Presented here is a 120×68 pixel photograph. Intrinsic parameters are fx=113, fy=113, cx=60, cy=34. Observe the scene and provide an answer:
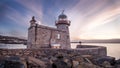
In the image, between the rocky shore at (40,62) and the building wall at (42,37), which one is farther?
the building wall at (42,37)

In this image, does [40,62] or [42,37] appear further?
[42,37]

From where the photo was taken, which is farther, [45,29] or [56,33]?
[56,33]

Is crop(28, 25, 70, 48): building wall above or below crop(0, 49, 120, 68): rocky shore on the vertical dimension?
above

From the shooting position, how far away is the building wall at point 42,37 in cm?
1492

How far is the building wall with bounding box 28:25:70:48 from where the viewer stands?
49.0ft

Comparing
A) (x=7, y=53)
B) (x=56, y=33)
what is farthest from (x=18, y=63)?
(x=56, y=33)

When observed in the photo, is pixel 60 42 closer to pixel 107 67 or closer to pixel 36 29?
pixel 36 29

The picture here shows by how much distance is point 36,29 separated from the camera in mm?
15008

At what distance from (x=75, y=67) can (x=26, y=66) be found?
267 cm

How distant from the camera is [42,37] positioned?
15.4 m

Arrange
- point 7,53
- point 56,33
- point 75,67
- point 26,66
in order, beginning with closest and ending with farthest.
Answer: point 26,66, point 75,67, point 7,53, point 56,33

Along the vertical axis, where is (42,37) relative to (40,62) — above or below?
above

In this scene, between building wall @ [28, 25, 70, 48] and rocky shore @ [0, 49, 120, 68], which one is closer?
rocky shore @ [0, 49, 120, 68]

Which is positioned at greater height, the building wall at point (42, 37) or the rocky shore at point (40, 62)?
the building wall at point (42, 37)
